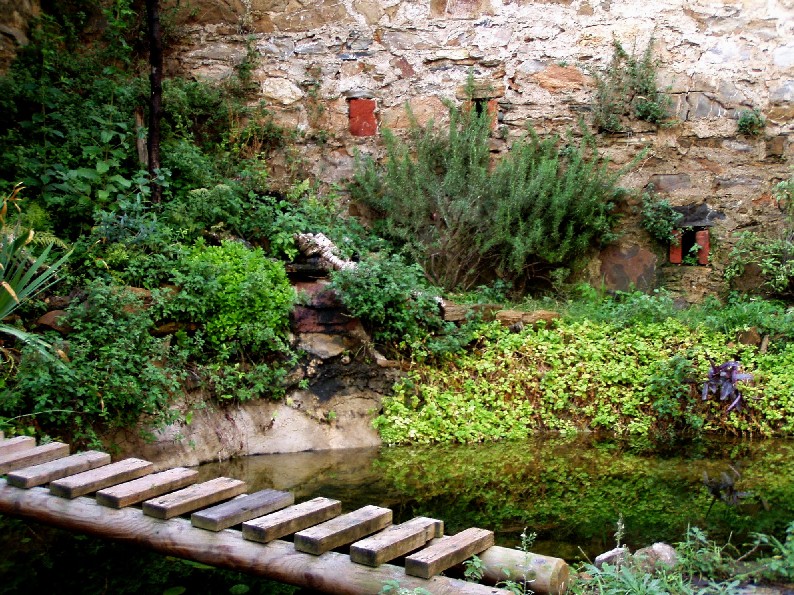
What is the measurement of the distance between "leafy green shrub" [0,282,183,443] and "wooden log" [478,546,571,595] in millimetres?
2940

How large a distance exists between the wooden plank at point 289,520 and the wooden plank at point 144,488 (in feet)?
2.19

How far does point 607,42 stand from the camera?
28.6 ft

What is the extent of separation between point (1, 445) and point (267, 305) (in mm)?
2320

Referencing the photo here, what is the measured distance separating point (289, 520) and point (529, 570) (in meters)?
1.05

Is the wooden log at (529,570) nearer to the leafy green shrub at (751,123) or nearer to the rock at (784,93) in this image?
the leafy green shrub at (751,123)

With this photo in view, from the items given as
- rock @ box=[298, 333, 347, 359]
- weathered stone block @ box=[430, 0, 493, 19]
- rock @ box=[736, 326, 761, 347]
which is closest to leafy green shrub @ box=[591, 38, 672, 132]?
weathered stone block @ box=[430, 0, 493, 19]

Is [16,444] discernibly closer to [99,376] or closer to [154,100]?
[99,376]

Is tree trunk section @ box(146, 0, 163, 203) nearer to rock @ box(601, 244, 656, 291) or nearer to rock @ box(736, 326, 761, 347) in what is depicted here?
rock @ box(601, 244, 656, 291)

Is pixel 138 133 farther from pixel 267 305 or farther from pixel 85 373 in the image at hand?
pixel 85 373

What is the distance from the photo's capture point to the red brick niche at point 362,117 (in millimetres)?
8914

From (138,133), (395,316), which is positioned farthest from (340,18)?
(395,316)

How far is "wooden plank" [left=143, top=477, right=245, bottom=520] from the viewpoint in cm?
368

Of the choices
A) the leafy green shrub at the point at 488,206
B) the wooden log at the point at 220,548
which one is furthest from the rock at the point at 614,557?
the leafy green shrub at the point at 488,206

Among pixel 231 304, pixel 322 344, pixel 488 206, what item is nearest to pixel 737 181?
pixel 488 206
